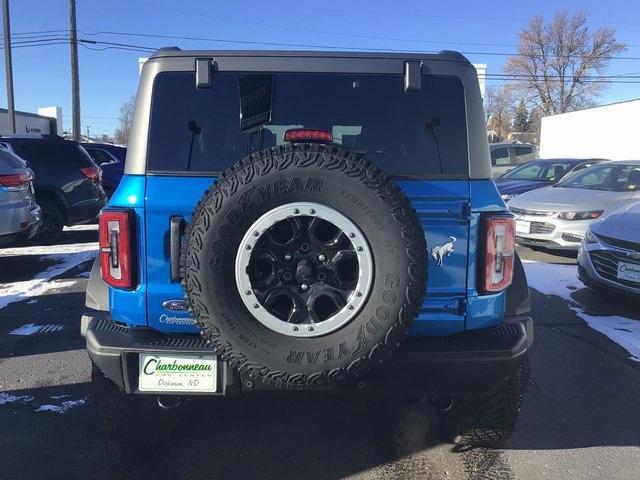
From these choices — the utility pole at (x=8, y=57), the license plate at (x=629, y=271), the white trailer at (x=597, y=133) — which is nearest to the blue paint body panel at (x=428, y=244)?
the license plate at (x=629, y=271)

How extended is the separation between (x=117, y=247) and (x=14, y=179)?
18.0ft

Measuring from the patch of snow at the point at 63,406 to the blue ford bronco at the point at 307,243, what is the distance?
865 millimetres

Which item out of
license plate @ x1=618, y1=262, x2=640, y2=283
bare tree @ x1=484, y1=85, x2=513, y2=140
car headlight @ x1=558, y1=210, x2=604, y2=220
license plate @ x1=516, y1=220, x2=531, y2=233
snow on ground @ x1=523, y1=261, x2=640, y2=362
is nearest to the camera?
snow on ground @ x1=523, y1=261, x2=640, y2=362

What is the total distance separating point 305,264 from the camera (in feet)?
7.61

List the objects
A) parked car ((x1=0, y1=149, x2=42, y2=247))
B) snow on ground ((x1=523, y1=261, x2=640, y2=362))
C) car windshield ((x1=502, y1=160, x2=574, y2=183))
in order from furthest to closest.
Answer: car windshield ((x1=502, y1=160, x2=574, y2=183)) < parked car ((x1=0, y1=149, x2=42, y2=247)) < snow on ground ((x1=523, y1=261, x2=640, y2=362))

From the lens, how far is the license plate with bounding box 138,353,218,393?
8.09ft

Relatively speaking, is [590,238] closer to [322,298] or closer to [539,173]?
[322,298]

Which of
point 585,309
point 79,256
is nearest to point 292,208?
point 585,309

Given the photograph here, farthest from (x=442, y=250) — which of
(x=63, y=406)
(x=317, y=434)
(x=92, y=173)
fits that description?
(x=92, y=173)

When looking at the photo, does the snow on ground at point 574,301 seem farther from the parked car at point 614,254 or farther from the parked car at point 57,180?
the parked car at point 57,180

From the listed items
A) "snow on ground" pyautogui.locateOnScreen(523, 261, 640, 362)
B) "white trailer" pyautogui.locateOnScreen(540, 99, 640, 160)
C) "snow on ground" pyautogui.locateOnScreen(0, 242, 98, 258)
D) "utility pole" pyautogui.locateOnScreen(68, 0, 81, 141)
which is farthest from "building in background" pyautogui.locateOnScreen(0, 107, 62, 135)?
"snow on ground" pyautogui.locateOnScreen(523, 261, 640, 362)

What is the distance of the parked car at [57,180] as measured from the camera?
375 inches

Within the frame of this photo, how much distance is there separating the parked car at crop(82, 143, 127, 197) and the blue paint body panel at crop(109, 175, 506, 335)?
11384mm

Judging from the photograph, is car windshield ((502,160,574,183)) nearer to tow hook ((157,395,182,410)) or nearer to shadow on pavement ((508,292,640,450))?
shadow on pavement ((508,292,640,450))
